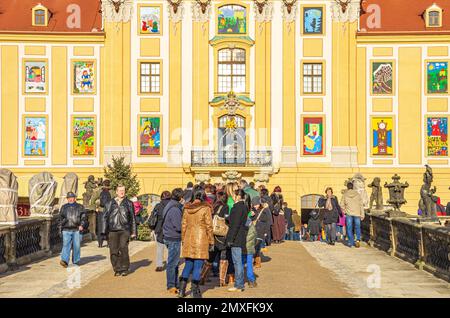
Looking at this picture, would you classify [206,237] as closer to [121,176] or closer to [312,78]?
[121,176]

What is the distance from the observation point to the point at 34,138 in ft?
145

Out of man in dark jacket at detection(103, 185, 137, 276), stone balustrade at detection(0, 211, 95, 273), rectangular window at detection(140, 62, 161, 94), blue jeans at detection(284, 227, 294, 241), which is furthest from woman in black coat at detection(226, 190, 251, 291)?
rectangular window at detection(140, 62, 161, 94)

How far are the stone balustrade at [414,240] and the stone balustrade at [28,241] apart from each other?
28.8 feet

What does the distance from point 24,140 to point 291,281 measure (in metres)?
30.6

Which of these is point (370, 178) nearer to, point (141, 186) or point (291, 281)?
point (141, 186)

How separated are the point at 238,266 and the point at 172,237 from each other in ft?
4.16

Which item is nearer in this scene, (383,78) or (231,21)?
(383,78)

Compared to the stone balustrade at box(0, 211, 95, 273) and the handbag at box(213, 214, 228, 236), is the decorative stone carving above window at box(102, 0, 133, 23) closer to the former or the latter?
the stone balustrade at box(0, 211, 95, 273)

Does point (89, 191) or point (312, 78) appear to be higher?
point (312, 78)

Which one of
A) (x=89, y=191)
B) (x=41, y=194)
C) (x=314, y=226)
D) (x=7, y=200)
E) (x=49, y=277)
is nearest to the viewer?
(x=49, y=277)

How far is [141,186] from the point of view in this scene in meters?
43.9

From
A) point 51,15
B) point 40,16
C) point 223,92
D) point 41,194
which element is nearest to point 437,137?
point 223,92

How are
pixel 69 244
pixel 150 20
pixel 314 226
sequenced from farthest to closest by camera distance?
pixel 150 20, pixel 314 226, pixel 69 244

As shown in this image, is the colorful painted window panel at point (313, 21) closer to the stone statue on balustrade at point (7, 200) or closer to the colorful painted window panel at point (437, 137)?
the colorful painted window panel at point (437, 137)
